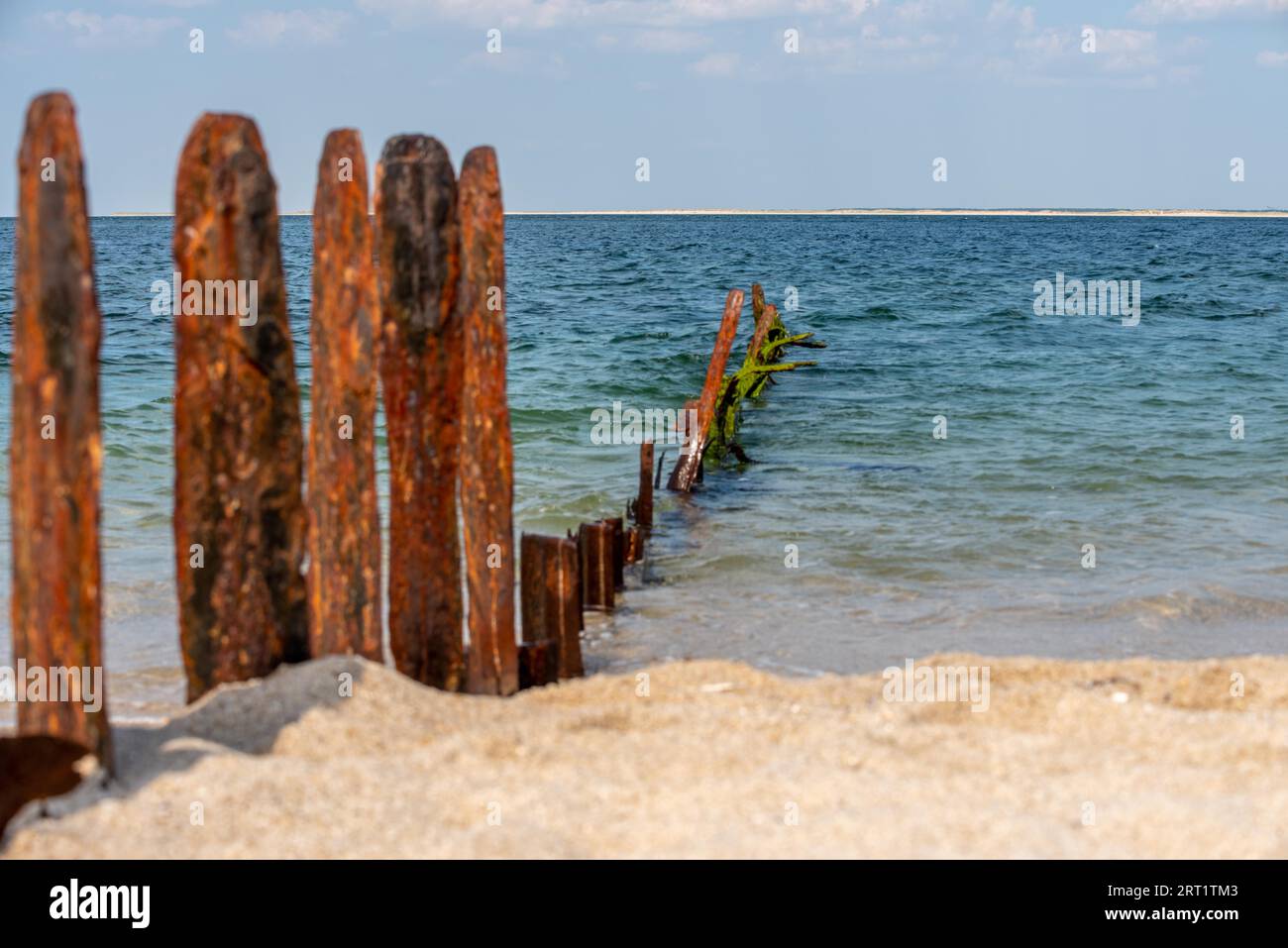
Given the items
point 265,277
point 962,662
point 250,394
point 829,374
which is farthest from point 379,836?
point 829,374

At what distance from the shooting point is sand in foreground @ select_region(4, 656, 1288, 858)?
12.6 feet

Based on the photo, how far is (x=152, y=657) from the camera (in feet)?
23.1

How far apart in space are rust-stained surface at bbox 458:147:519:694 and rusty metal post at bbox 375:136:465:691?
0.32 ft

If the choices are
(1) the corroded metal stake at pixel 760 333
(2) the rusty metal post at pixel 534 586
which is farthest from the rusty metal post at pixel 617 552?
(1) the corroded metal stake at pixel 760 333

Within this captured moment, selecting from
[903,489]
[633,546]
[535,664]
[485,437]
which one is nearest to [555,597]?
[535,664]

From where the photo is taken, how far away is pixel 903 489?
12.4 metres

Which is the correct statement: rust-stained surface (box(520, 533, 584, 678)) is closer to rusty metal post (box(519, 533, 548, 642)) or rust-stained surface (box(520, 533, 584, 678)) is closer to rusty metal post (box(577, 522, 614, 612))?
rusty metal post (box(519, 533, 548, 642))

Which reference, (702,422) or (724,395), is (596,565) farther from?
(724,395)

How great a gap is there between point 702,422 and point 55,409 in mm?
8799

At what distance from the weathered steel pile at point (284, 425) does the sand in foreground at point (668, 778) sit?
0.28 meters

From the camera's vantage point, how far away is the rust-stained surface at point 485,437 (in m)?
5.32

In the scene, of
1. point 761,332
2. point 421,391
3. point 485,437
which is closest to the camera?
point 421,391

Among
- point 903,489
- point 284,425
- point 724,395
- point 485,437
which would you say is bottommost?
point 903,489
